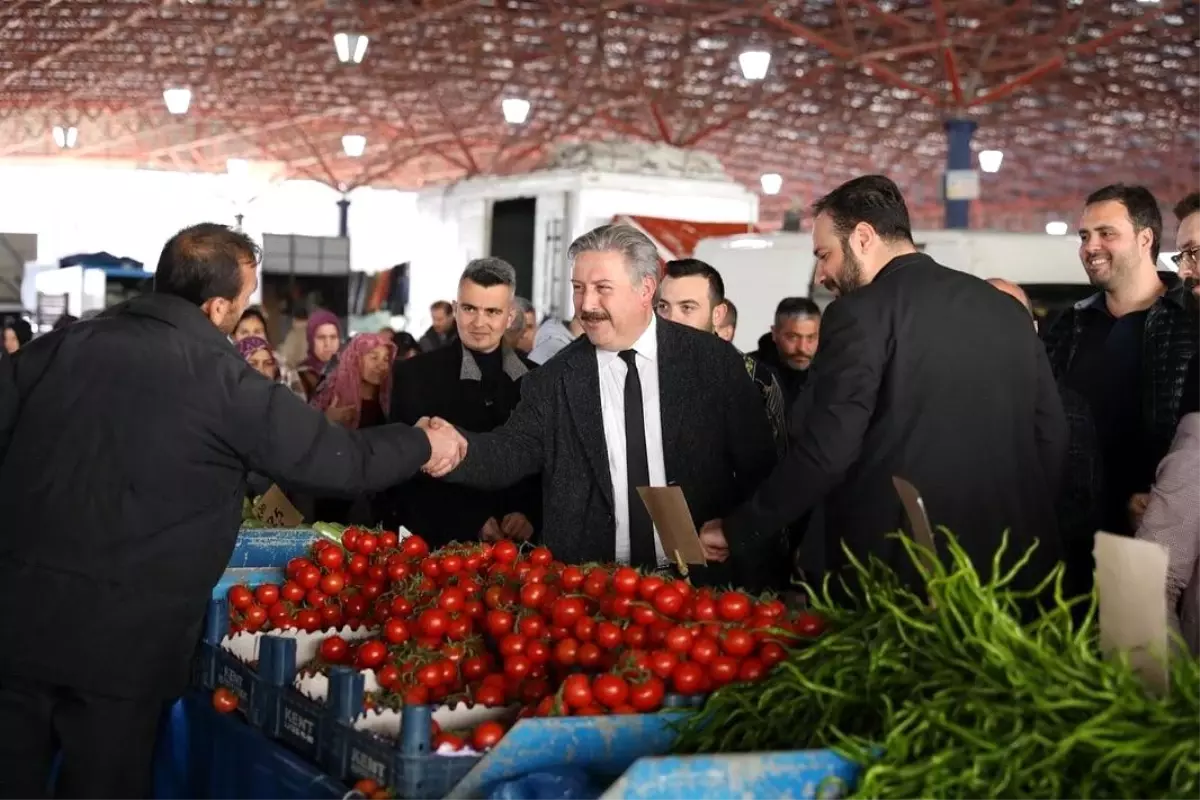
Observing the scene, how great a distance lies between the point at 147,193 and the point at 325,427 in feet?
126

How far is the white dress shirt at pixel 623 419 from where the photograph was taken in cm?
397

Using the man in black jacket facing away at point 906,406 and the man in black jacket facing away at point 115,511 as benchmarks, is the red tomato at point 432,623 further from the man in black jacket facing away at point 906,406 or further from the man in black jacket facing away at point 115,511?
the man in black jacket facing away at point 906,406

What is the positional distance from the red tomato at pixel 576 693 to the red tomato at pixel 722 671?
207 millimetres

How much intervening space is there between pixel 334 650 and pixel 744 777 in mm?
1394

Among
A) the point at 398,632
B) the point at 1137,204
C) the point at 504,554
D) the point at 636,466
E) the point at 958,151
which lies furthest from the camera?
the point at 958,151

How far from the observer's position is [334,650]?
3.35 m

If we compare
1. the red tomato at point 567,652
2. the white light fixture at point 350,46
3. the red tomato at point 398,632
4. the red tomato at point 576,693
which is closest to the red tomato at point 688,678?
the red tomato at point 576,693

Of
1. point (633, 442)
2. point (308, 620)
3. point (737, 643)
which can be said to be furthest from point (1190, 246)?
point (308, 620)

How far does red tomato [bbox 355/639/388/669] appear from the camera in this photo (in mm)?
3162

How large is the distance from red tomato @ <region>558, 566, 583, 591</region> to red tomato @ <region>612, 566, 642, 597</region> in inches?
4.6

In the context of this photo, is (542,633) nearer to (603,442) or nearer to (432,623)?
(432,623)

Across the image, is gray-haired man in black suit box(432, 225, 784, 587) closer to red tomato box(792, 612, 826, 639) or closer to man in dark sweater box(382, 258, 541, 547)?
man in dark sweater box(382, 258, 541, 547)

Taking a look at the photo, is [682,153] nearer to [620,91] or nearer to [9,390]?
[9,390]

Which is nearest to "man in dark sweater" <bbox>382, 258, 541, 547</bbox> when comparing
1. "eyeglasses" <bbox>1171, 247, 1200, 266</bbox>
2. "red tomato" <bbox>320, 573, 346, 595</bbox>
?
"red tomato" <bbox>320, 573, 346, 595</bbox>
